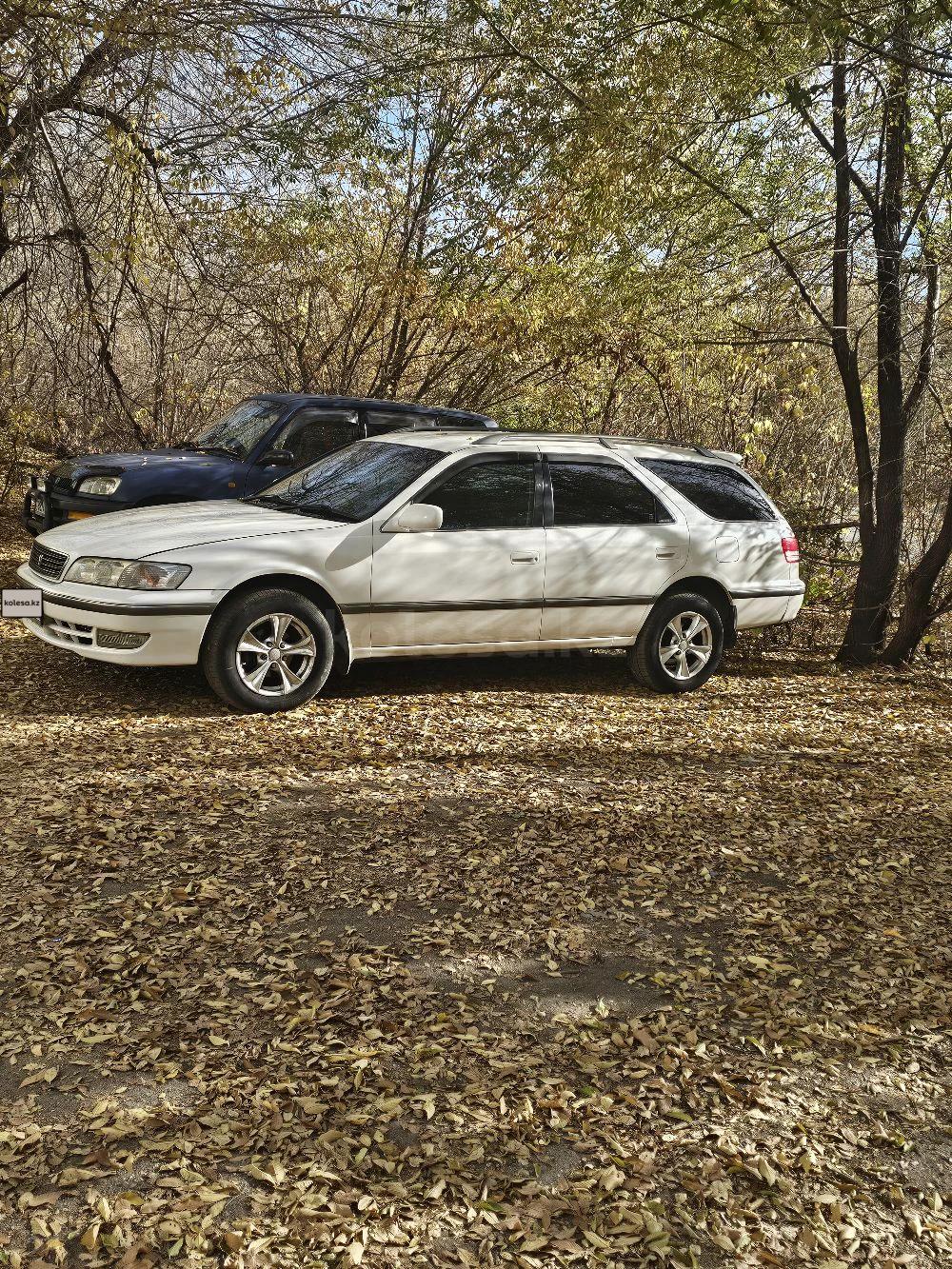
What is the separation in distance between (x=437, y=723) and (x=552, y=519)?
5.44 feet

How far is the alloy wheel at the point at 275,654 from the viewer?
22.6ft

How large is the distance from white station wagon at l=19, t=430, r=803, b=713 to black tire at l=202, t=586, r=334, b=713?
0.01 metres

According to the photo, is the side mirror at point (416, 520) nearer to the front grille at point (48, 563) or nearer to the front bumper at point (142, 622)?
the front bumper at point (142, 622)

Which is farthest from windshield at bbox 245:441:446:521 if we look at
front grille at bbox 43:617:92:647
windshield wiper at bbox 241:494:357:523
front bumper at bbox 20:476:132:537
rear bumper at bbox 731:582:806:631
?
rear bumper at bbox 731:582:806:631

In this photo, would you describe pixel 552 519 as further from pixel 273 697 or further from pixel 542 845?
pixel 542 845

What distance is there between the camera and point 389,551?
7.24m

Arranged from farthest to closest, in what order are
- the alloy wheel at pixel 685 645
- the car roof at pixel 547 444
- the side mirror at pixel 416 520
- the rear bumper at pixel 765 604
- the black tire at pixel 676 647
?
1. the rear bumper at pixel 765 604
2. the alloy wheel at pixel 685 645
3. the black tire at pixel 676 647
4. the car roof at pixel 547 444
5. the side mirror at pixel 416 520

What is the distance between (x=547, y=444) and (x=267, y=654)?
A: 2.48 meters

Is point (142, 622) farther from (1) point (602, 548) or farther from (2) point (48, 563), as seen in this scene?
(1) point (602, 548)

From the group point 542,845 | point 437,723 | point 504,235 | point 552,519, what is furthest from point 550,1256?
point 504,235

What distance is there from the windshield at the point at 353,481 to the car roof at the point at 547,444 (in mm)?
139

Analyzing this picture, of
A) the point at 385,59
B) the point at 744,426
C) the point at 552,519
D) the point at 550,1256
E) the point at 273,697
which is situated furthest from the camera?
the point at 744,426

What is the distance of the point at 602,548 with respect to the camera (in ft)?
26.0

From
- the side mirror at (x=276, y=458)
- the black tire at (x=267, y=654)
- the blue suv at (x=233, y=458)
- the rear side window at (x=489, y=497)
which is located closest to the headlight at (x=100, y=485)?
the blue suv at (x=233, y=458)
